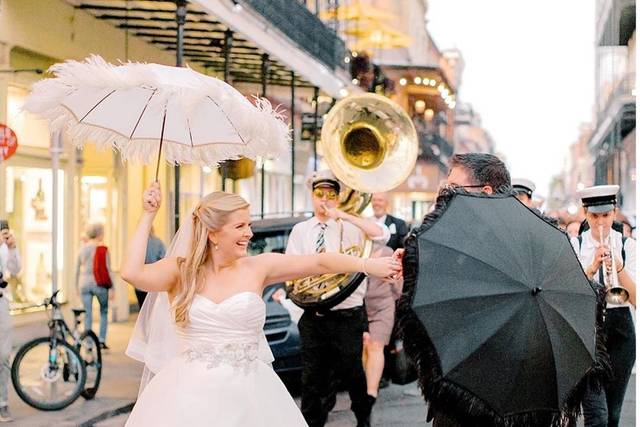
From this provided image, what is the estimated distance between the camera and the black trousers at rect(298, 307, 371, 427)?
8.48 metres

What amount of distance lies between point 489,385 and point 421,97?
61430 mm

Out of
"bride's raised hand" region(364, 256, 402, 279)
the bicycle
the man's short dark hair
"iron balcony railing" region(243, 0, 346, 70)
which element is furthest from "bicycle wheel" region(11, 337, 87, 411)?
"iron balcony railing" region(243, 0, 346, 70)

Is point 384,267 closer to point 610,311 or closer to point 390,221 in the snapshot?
point 610,311

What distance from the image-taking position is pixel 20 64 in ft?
50.7

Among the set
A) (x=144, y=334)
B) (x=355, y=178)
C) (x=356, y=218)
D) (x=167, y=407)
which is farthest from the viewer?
(x=355, y=178)

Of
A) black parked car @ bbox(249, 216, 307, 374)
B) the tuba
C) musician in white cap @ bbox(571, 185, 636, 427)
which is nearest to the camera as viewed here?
musician in white cap @ bbox(571, 185, 636, 427)

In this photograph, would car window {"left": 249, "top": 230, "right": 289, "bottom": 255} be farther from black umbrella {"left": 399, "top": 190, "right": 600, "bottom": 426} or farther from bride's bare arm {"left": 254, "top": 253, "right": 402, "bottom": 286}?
black umbrella {"left": 399, "top": 190, "right": 600, "bottom": 426}

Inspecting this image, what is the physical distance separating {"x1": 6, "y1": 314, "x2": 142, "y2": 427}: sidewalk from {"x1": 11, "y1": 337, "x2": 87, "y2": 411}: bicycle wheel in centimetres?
12

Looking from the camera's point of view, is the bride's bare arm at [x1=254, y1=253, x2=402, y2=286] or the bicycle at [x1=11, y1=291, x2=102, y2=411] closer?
the bride's bare arm at [x1=254, y1=253, x2=402, y2=286]

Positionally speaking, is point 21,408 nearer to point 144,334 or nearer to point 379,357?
point 379,357

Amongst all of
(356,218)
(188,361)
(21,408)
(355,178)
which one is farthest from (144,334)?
(21,408)

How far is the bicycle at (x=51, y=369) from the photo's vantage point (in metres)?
10.2

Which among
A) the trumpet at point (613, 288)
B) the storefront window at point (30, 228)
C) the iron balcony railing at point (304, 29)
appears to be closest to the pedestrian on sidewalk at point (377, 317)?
the trumpet at point (613, 288)

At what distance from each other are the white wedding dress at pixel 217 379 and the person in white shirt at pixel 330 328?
282 cm
